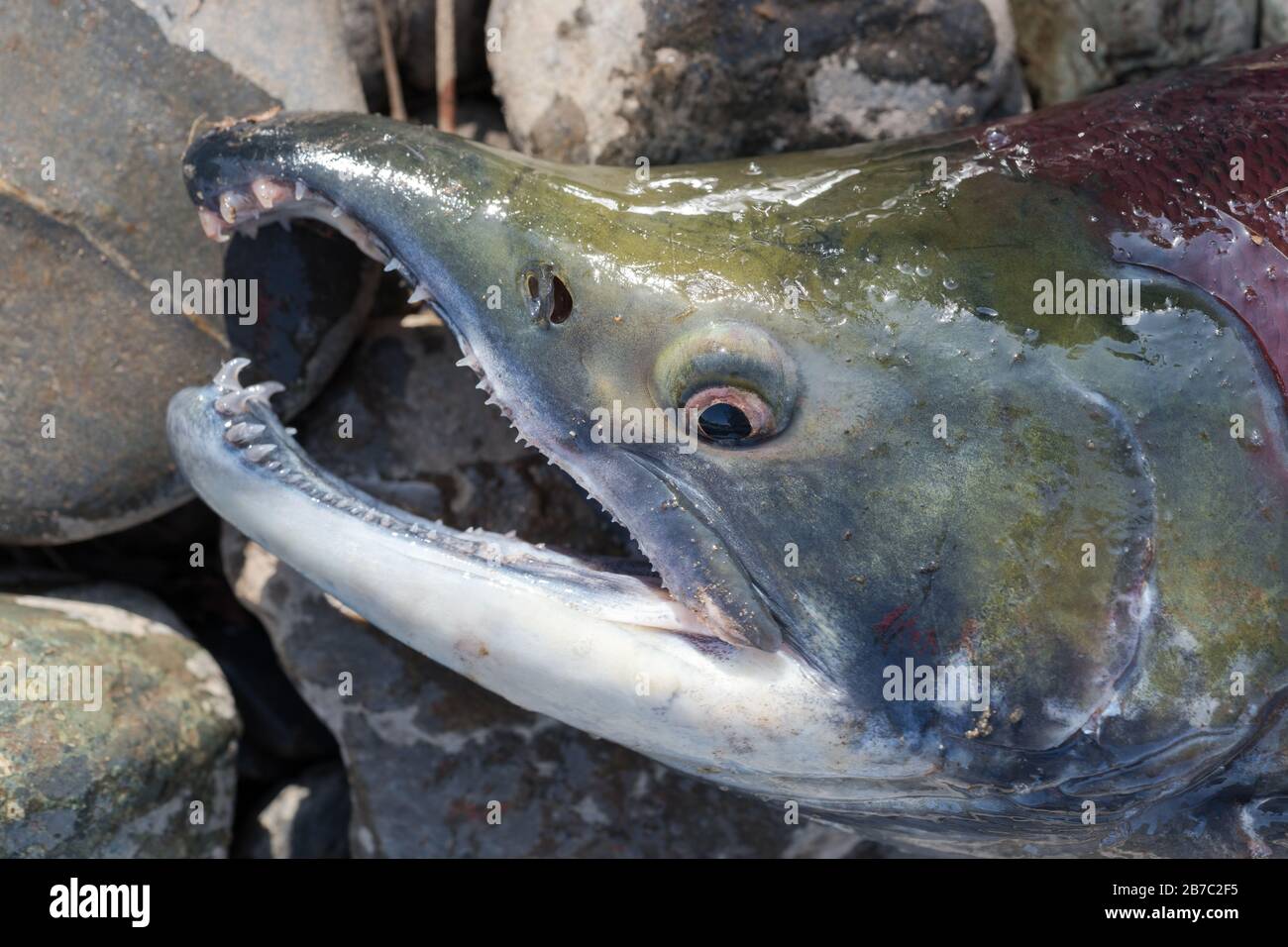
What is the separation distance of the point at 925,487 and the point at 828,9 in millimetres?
1953

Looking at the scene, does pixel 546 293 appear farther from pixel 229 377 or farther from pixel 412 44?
pixel 412 44

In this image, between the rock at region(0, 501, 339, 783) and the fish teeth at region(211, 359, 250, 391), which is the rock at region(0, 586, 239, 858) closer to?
the rock at region(0, 501, 339, 783)

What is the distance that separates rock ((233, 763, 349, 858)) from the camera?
441 centimetres

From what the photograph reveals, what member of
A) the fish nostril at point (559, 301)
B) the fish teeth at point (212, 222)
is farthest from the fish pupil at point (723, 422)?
the fish teeth at point (212, 222)

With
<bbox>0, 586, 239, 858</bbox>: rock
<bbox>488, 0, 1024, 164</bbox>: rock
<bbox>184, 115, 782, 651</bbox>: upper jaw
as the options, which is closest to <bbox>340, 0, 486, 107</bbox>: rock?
<bbox>488, 0, 1024, 164</bbox>: rock

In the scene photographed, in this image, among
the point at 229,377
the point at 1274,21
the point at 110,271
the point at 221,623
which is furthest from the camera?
the point at 221,623

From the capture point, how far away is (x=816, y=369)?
270 cm

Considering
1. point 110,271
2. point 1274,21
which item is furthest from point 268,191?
point 1274,21

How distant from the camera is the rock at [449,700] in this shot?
158 inches

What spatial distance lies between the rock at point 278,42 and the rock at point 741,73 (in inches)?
23.9

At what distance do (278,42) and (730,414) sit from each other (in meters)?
2.21

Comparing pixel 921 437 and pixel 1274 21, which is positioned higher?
pixel 1274 21

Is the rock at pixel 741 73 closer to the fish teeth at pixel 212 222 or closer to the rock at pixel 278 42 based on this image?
the rock at pixel 278 42

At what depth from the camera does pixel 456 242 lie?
2.88 meters
